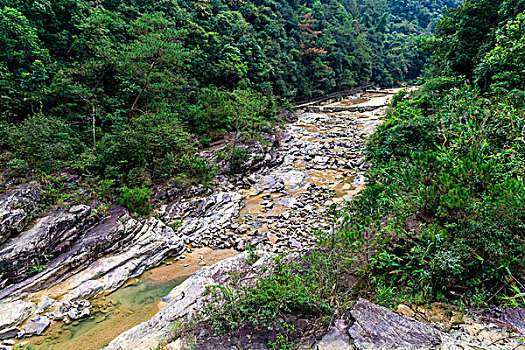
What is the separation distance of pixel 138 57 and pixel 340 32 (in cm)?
3090

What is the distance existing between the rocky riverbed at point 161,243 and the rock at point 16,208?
0.06 ft

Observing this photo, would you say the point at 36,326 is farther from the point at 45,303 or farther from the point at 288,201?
the point at 288,201

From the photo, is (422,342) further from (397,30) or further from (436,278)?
(397,30)

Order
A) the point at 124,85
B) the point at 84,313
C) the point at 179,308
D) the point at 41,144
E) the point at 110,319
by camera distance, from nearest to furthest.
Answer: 1. the point at 179,308
2. the point at 110,319
3. the point at 84,313
4. the point at 41,144
5. the point at 124,85

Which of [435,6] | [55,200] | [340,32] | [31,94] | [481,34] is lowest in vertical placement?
[55,200]

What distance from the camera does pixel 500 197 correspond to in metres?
3.04

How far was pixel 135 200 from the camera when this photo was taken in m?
8.27

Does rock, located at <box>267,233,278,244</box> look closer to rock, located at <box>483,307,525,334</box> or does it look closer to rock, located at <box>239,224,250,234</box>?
rock, located at <box>239,224,250,234</box>

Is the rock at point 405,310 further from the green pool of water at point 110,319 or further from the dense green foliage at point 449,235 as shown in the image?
the green pool of water at point 110,319

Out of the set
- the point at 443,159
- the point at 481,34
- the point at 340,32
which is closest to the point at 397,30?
the point at 340,32

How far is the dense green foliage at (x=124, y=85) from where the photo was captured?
8820 mm

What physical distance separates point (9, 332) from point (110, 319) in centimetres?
173

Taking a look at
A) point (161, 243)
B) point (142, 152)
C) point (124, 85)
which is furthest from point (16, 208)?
point (124, 85)

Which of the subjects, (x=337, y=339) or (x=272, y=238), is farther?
(x=272, y=238)
